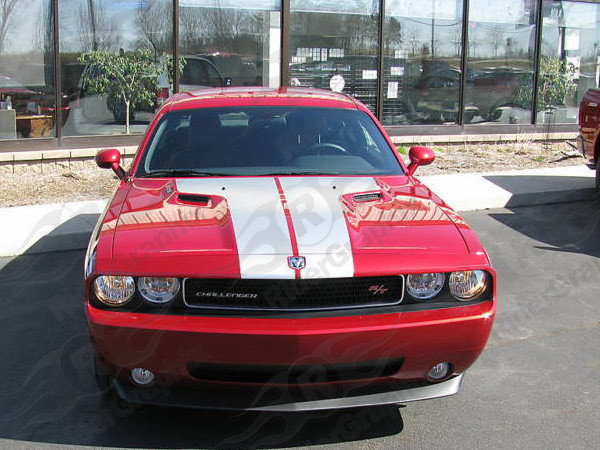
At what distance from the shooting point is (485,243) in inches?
279

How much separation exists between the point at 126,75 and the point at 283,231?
804cm

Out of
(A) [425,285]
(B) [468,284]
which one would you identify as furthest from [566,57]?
(A) [425,285]

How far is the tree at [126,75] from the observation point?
10.4m

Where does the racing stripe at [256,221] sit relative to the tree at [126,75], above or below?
below

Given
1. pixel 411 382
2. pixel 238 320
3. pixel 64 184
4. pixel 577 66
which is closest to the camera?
pixel 238 320

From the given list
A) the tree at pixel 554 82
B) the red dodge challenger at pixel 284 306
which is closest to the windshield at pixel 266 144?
the red dodge challenger at pixel 284 306

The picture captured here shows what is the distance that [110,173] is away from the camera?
10.1 meters

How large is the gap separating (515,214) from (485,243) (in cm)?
147

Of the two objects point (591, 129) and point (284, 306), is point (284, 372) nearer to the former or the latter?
point (284, 306)

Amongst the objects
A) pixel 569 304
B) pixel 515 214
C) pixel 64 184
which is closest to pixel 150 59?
pixel 64 184

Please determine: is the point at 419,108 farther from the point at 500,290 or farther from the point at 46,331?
the point at 46,331

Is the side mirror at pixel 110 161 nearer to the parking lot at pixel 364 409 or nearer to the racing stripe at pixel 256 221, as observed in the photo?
the racing stripe at pixel 256 221

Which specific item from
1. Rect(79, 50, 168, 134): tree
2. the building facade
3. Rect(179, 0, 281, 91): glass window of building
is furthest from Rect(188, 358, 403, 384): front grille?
Rect(179, 0, 281, 91): glass window of building

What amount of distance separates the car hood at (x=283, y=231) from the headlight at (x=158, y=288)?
6cm
